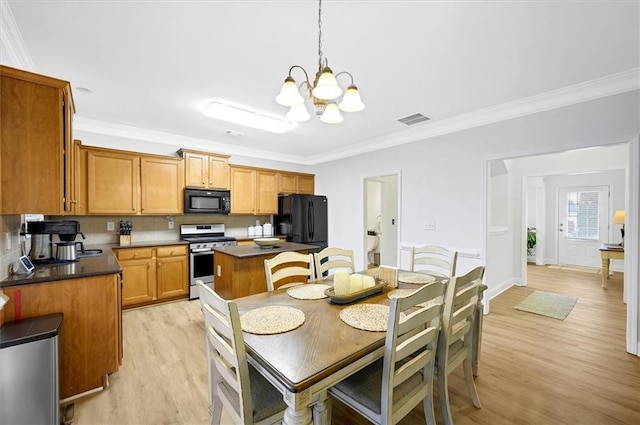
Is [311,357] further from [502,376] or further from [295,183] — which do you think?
[295,183]

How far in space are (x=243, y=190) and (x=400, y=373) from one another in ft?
14.1

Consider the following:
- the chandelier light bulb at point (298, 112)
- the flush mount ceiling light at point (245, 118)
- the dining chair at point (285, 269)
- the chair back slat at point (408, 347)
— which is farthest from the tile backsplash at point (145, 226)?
the chair back slat at point (408, 347)

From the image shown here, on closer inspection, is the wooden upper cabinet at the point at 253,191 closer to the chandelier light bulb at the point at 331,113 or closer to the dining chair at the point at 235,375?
the chandelier light bulb at the point at 331,113

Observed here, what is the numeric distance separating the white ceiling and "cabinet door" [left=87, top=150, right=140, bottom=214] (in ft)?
2.05

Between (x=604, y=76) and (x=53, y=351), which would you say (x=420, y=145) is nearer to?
(x=604, y=76)

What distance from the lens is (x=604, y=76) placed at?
254 cm

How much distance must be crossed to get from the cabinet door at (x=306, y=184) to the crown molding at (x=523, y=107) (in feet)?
5.60

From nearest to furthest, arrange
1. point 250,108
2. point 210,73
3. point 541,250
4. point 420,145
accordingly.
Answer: point 210,73 → point 250,108 → point 420,145 → point 541,250

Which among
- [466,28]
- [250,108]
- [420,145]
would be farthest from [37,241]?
[420,145]

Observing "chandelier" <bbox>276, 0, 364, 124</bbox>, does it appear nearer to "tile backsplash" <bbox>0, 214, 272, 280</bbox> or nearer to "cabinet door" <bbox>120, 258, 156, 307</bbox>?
"cabinet door" <bbox>120, 258, 156, 307</bbox>

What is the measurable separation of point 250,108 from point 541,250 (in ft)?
25.0

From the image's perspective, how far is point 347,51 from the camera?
7.07ft

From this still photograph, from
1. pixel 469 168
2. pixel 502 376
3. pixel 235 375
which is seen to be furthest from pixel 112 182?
pixel 502 376

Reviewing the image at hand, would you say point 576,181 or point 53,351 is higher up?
point 576,181
